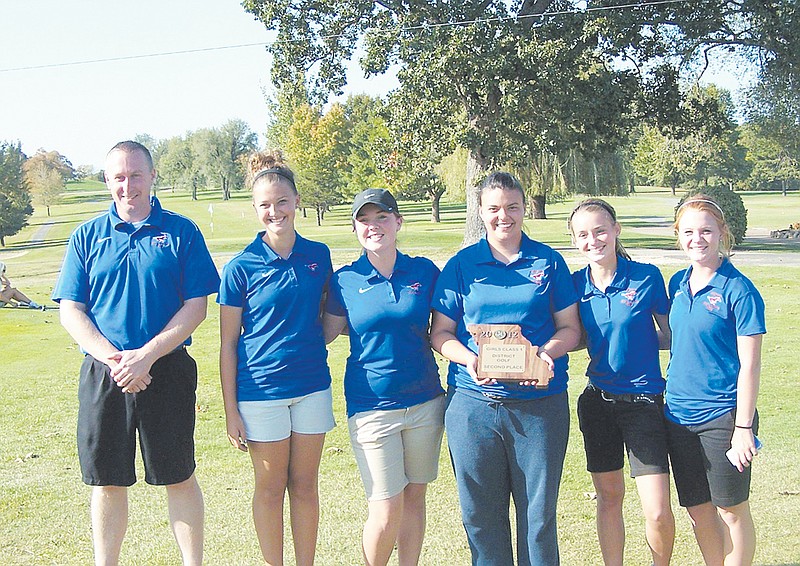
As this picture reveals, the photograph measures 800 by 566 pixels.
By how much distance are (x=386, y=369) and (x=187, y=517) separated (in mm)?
1256

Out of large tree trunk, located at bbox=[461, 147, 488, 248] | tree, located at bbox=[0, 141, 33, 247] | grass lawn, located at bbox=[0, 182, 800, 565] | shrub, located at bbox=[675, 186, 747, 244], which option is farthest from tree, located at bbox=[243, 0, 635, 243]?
tree, located at bbox=[0, 141, 33, 247]

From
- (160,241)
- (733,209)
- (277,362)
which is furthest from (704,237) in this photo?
(733,209)

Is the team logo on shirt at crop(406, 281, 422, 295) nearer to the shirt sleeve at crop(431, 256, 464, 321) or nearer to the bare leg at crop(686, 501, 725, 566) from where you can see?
the shirt sleeve at crop(431, 256, 464, 321)

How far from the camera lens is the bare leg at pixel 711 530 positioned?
3.86m

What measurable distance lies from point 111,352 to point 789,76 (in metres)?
26.4

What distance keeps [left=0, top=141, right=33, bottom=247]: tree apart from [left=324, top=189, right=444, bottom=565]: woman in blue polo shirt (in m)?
55.5

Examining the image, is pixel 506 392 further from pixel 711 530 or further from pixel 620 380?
pixel 711 530

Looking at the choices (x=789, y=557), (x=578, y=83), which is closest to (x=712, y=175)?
(x=578, y=83)

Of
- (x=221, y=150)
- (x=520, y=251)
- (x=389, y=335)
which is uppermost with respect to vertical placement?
(x=221, y=150)

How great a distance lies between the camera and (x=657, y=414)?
384cm

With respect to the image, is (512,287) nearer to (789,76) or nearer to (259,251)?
(259,251)

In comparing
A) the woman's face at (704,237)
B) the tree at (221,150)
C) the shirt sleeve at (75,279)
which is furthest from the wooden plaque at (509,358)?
the tree at (221,150)

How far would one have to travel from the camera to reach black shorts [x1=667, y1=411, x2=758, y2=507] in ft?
12.2

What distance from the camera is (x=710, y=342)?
3686mm
